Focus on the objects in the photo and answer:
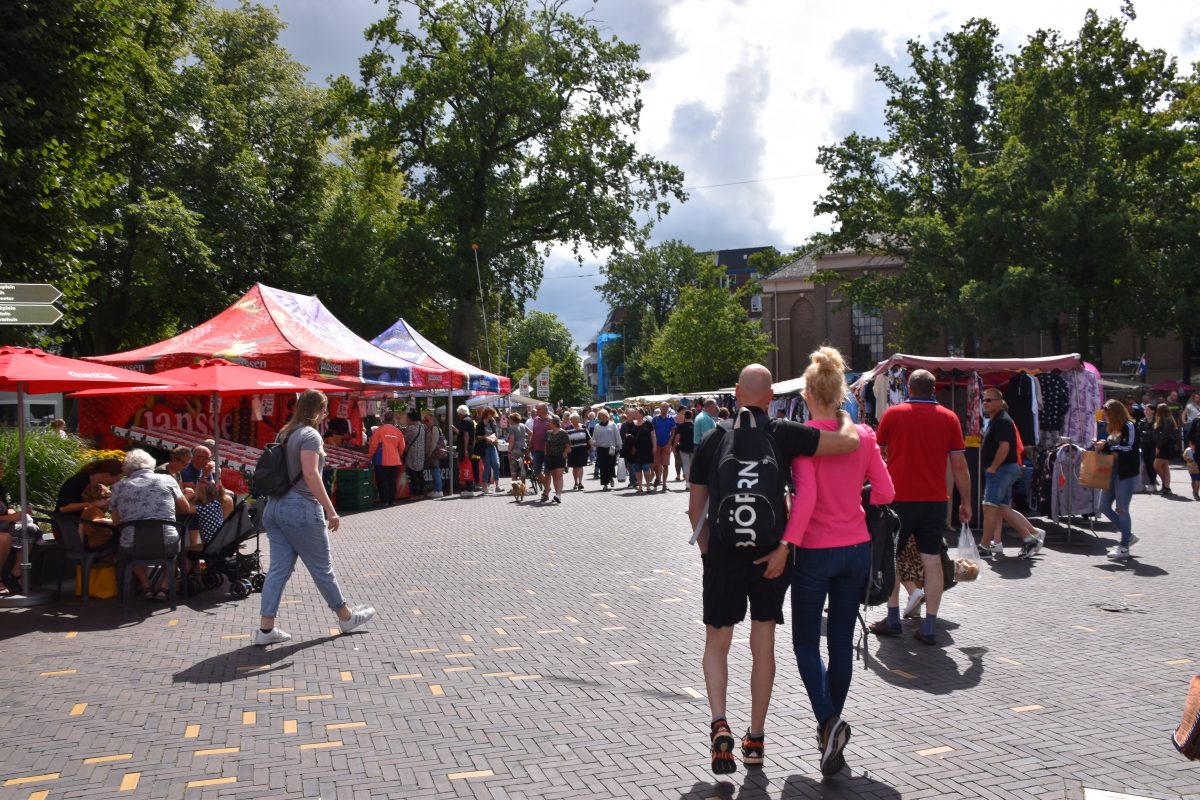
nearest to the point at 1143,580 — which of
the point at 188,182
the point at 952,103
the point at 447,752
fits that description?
the point at 447,752

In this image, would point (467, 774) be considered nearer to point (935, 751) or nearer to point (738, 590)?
point (738, 590)

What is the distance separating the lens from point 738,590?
4.12m

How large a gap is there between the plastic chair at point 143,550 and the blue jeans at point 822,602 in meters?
5.72

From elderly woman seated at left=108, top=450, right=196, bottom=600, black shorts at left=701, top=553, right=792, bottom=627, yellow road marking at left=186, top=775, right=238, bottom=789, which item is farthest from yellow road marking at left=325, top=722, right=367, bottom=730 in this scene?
elderly woman seated at left=108, top=450, right=196, bottom=600

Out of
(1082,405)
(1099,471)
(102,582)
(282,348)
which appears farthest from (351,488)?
(1099,471)

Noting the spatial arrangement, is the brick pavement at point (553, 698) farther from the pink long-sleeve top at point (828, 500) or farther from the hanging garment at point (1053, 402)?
the hanging garment at point (1053, 402)

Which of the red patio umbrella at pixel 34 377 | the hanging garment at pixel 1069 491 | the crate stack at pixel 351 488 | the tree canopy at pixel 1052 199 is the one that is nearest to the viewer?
the red patio umbrella at pixel 34 377

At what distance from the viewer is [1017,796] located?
12.8ft

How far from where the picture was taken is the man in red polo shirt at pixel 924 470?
6.52m

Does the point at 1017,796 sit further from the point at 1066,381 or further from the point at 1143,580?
the point at 1066,381

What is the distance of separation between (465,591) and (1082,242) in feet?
100

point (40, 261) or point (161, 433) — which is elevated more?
point (40, 261)

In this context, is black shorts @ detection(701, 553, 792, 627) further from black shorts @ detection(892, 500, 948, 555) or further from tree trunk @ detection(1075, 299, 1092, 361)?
tree trunk @ detection(1075, 299, 1092, 361)

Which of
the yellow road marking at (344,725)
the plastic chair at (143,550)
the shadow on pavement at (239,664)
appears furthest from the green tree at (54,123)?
the yellow road marking at (344,725)
